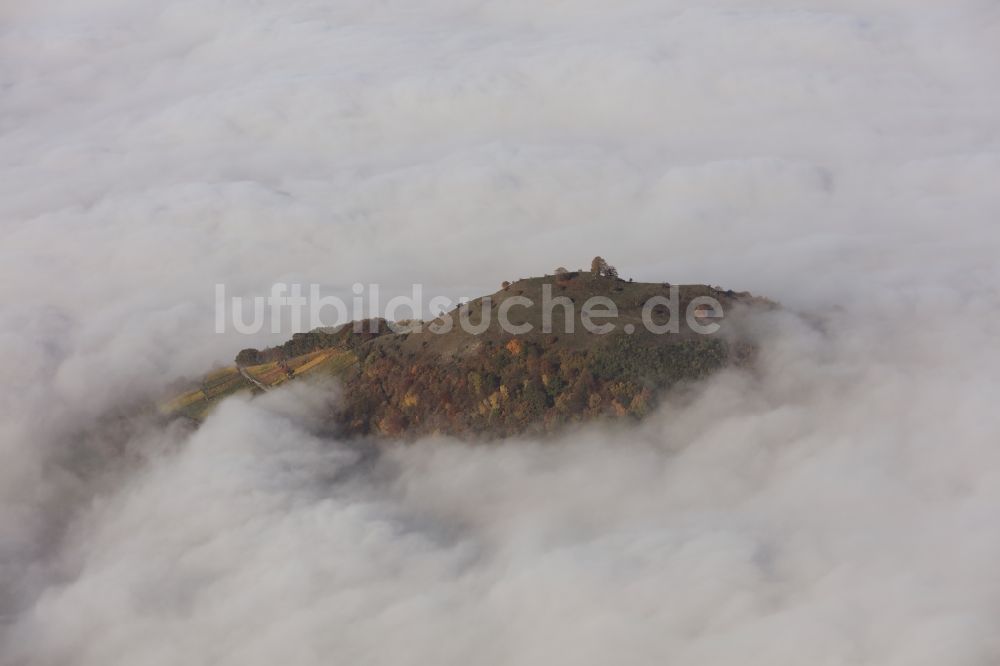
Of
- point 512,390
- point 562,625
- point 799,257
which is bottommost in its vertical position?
point 562,625

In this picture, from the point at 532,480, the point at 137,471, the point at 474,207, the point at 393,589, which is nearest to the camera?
the point at 393,589

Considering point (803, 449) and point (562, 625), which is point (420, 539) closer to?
point (562, 625)

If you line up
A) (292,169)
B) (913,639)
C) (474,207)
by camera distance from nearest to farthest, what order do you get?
(913,639), (474,207), (292,169)

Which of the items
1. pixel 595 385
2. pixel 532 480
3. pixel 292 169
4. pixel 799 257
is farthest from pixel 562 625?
pixel 292 169

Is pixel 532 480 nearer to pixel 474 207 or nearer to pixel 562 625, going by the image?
pixel 562 625

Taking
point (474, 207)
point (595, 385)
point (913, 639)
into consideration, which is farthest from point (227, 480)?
point (474, 207)

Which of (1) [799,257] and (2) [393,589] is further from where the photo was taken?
(1) [799,257]

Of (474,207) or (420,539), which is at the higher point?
(474,207)
